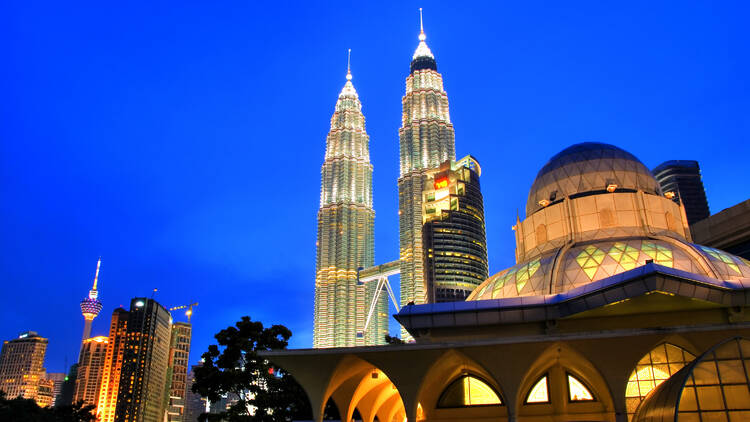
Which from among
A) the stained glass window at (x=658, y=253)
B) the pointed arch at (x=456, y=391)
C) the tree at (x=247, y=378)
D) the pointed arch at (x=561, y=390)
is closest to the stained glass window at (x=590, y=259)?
the stained glass window at (x=658, y=253)

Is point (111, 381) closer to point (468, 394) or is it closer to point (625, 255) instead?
point (468, 394)

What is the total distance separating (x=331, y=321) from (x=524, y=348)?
16022 cm

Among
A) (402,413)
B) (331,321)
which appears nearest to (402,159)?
(331,321)

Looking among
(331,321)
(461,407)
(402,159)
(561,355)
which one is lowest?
(461,407)

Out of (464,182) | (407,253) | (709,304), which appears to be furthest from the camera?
(407,253)

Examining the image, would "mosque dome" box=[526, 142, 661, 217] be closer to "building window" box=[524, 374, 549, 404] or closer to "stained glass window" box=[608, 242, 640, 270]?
"stained glass window" box=[608, 242, 640, 270]

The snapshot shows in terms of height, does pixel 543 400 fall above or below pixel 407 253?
below

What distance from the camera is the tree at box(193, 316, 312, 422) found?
147 feet

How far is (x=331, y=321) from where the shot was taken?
186000 millimetres

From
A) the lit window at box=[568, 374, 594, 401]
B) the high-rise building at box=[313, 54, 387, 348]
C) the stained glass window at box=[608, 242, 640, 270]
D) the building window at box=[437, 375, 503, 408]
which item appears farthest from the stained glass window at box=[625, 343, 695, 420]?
the high-rise building at box=[313, 54, 387, 348]

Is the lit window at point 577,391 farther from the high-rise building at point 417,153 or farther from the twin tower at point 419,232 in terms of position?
the high-rise building at point 417,153

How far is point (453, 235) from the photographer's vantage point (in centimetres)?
15238

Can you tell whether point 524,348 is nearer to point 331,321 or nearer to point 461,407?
point 461,407

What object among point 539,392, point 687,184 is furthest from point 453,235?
point 539,392
